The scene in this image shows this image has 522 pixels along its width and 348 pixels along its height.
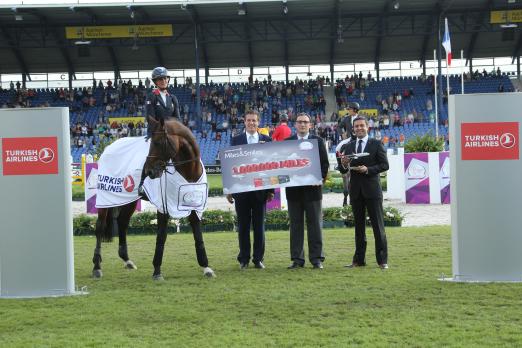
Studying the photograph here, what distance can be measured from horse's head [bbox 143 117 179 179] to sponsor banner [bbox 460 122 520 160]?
3531mm

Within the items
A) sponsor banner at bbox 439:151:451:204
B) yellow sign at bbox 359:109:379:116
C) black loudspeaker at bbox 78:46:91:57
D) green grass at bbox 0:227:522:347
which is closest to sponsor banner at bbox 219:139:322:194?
green grass at bbox 0:227:522:347

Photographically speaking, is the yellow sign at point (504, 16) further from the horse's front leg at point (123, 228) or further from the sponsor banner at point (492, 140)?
the sponsor banner at point (492, 140)

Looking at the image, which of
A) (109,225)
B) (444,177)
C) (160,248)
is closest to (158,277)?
(160,248)

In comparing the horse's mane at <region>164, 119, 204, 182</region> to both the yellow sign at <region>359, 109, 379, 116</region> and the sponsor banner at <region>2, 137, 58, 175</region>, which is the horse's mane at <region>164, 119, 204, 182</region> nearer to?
the sponsor banner at <region>2, 137, 58, 175</region>

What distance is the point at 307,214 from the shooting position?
10266 millimetres

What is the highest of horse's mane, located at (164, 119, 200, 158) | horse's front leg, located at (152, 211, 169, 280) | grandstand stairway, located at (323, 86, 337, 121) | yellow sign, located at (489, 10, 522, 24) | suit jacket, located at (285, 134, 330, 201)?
yellow sign, located at (489, 10, 522, 24)

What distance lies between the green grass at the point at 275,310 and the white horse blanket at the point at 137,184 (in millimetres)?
948

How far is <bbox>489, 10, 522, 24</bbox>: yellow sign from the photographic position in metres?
45.8

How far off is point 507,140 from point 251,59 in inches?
1780

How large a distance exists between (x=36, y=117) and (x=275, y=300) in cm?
326

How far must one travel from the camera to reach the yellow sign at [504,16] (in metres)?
45.8

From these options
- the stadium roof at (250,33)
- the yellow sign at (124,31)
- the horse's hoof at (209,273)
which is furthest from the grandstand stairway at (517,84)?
the horse's hoof at (209,273)

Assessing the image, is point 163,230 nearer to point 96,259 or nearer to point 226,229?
point 96,259

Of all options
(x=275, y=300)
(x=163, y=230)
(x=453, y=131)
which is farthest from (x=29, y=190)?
(x=453, y=131)
